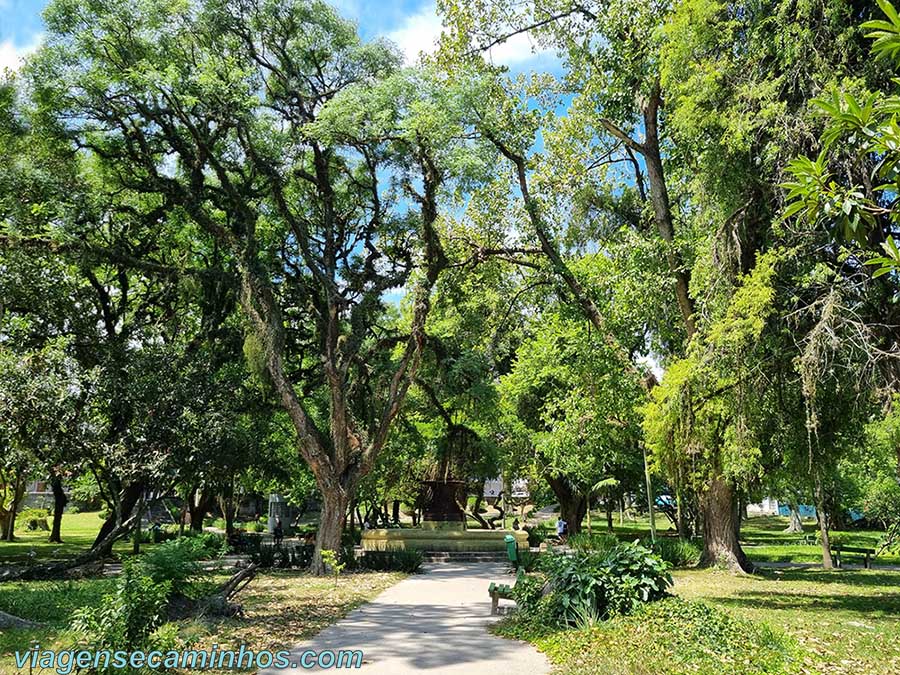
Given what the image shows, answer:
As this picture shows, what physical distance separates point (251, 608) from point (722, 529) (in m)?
12.7

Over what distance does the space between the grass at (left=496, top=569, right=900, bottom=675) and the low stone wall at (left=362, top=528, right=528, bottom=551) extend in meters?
13.1

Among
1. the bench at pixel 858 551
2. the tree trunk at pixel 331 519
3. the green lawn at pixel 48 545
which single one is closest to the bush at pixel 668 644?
the tree trunk at pixel 331 519

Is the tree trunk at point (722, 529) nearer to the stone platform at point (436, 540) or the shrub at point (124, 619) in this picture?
the stone platform at point (436, 540)

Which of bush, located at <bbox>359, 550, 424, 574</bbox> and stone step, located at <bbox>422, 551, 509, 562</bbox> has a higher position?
bush, located at <bbox>359, 550, 424, 574</bbox>

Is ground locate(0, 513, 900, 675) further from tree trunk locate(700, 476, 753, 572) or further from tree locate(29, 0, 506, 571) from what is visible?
tree locate(29, 0, 506, 571)

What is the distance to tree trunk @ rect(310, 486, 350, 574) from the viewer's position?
18.6m

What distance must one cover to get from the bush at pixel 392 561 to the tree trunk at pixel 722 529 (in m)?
8.14

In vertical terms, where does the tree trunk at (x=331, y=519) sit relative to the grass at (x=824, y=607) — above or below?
above

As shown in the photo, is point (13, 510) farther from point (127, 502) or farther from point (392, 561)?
point (392, 561)

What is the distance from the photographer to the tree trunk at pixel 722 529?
17708mm

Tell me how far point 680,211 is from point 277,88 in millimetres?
13084

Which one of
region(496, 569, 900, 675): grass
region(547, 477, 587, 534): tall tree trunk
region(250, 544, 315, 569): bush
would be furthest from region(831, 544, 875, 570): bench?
region(250, 544, 315, 569): bush

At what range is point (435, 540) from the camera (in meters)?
24.2

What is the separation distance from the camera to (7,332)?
17547mm
